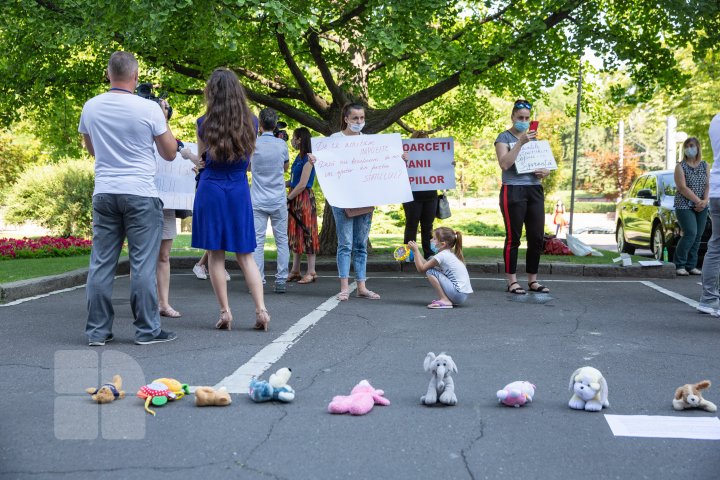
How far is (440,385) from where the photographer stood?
4.27m

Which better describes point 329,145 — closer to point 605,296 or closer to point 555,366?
point 605,296

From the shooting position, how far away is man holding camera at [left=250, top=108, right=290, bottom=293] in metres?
9.05

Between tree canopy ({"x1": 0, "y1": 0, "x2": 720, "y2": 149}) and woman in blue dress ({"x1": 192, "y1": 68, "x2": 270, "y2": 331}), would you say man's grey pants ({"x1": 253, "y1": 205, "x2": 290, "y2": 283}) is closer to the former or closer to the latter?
tree canopy ({"x1": 0, "y1": 0, "x2": 720, "y2": 149})

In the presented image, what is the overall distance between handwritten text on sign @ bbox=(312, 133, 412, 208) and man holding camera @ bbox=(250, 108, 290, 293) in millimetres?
444

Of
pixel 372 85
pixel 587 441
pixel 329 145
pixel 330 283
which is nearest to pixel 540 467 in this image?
pixel 587 441

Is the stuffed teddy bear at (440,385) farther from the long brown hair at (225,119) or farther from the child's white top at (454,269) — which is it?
the child's white top at (454,269)

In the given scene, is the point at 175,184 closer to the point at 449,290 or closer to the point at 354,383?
the point at 449,290

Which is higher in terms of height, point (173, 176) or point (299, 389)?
point (173, 176)

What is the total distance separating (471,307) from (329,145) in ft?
7.74

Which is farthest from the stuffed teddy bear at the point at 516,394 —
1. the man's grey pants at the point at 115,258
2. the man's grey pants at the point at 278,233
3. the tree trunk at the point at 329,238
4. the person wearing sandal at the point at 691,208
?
the tree trunk at the point at 329,238

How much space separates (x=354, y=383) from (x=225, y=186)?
243 cm

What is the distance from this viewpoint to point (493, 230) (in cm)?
3070

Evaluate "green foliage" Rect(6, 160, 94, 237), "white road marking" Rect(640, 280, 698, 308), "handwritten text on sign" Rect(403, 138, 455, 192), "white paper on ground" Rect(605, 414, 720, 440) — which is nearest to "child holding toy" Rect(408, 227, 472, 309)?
"white road marking" Rect(640, 280, 698, 308)

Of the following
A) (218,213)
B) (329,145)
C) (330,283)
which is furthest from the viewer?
(330,283)
